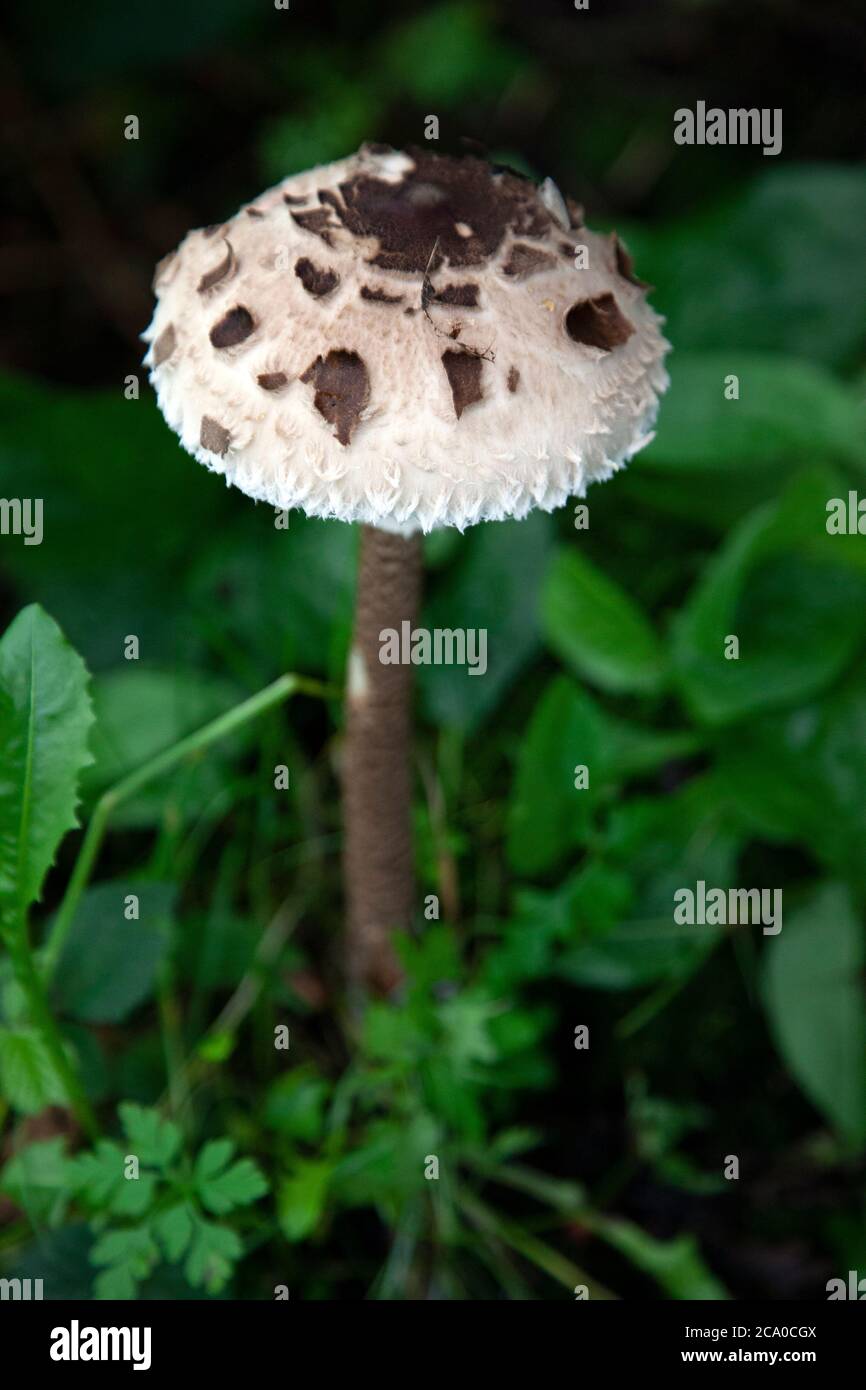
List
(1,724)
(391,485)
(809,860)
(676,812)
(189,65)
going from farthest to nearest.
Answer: (189,65) < (809,860) < (676,812) < (1,724) < (391,485)

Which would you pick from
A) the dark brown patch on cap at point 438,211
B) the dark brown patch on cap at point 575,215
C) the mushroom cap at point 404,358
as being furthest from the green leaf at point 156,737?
the dark brown patch on cap at point 575,215

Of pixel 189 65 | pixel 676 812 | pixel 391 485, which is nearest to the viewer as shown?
pixel 391 485

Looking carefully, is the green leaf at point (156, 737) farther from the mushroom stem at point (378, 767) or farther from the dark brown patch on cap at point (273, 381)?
the dark brown patch on cap at point (273, 381)

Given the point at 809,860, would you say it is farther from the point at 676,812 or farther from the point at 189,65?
the point at 189,65

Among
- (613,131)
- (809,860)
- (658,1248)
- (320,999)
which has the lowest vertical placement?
(658,1248)

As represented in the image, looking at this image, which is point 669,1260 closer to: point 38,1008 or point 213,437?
point 38,1008

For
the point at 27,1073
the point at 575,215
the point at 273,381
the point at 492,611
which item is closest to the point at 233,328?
the point at 273,381

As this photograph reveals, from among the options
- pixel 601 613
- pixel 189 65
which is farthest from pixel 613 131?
pixel 601 613

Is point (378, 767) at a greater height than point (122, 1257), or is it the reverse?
point (378, 767)
